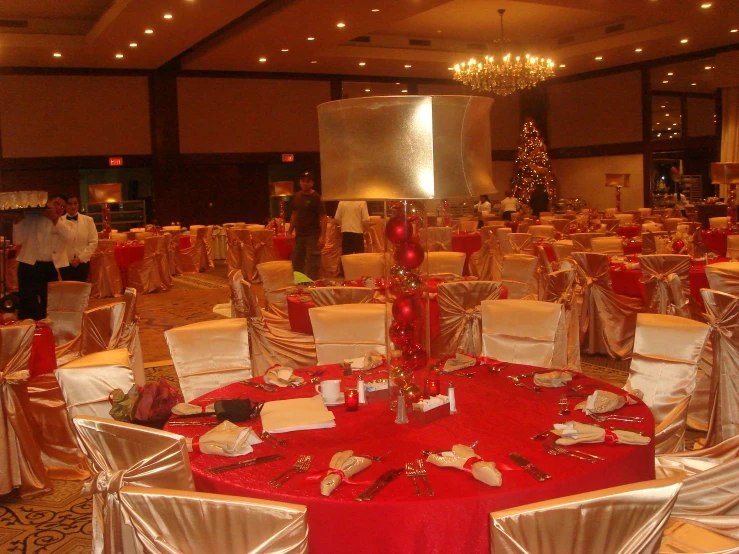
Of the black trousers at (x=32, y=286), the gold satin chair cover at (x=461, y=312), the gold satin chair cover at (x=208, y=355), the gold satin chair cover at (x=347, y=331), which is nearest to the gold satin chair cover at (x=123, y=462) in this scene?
the gold satin chair cover at (x=208, y=355)

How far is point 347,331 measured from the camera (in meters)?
3.96

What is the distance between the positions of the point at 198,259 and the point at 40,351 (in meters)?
9.68

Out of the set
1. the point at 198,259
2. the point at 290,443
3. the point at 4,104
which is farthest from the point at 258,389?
the point at 4,104

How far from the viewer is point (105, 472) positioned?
7.26 ft

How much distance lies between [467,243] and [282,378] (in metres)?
8.62

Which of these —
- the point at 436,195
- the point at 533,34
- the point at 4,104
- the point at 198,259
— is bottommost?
the point at 198,259

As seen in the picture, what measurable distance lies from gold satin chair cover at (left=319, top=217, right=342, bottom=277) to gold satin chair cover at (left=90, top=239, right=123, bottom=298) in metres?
3.38

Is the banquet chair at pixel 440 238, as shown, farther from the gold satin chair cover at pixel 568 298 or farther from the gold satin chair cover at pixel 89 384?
the gold satin chair cover at pixel 89 384

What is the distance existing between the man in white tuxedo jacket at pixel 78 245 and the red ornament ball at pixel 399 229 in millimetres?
5709

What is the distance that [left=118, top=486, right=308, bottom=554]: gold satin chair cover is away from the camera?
5.52 ft

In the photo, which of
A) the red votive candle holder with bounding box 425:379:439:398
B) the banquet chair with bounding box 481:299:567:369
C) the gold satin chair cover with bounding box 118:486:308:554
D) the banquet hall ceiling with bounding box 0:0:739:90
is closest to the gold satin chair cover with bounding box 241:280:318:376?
the banquet chair with bounding box 481:299:567:369

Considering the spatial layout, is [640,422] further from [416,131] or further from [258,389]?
[258,389]

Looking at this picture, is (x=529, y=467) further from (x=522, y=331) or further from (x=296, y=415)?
(x=522, y=331)

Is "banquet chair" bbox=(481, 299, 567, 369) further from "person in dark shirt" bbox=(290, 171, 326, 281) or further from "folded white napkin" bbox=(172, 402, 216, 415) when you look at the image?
"person in dark shirt" bbox=(290, 171, 326, 281)
